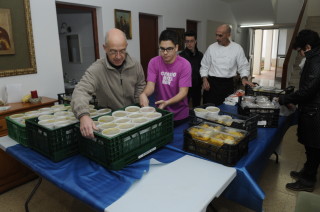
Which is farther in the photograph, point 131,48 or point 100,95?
point 131,48

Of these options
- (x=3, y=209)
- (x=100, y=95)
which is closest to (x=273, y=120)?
(x=100, y=95)

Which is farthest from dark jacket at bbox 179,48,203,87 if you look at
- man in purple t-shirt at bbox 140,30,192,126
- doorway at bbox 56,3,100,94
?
man in purple t-shirt at bbox 140,30,192,126

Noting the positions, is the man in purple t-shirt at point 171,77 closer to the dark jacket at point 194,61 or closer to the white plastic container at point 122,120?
the white plastic container at point 122,120

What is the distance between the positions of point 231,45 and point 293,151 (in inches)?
67.6

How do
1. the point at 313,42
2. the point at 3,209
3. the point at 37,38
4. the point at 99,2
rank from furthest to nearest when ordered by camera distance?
the point at 99,2, the point at 37,38, the point at 3,209, the point at 313,42

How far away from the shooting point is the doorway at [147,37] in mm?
4797

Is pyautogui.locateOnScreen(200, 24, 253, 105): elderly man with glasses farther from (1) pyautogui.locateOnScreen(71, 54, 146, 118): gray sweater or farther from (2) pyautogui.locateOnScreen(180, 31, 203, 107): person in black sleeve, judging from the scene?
(1) pyautogui.locateOnScreen(71, 54, 146, 118): gray sweater

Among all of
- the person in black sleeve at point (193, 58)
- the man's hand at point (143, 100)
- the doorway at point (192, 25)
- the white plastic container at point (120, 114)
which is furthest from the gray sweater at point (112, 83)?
the doorway at point (192, 25)

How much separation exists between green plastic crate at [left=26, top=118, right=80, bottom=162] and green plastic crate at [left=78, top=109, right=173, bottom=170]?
0.07 meters

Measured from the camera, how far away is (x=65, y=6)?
134 inches

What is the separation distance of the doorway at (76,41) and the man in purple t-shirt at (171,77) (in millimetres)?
2132

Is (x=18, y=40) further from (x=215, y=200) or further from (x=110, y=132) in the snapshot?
(x=215, y=200)

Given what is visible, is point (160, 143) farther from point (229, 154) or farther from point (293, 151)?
point (293, 151)

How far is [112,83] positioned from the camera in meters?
1.85
